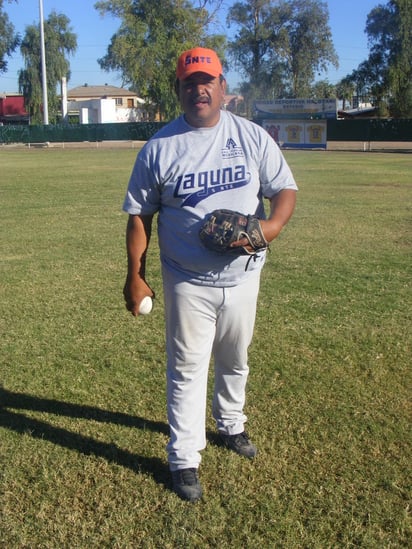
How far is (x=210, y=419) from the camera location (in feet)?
12.6

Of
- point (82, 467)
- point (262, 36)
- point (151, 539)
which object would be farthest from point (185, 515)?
point (262, 36)

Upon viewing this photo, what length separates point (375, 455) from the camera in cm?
343

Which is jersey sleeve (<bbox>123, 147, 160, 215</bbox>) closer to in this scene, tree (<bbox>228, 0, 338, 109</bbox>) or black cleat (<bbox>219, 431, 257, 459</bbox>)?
black cleat (<bbox>219, 431, 257, 459</bbox>)

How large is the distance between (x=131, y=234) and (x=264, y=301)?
337 centimetres

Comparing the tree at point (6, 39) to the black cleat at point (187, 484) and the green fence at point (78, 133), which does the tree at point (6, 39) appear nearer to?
the green fence at point (78, 133)

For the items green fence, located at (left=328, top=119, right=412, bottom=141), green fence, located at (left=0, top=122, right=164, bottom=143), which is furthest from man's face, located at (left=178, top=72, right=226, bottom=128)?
green fence, located at (left=0, top=122, right=164, bottom=143)

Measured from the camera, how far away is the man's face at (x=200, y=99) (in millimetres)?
2910

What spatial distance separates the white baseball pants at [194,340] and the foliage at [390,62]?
2327 inches

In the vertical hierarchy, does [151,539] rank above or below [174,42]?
below

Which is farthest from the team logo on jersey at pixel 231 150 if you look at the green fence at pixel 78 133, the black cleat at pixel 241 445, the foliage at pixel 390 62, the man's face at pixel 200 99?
the foliage at pixel 390 62

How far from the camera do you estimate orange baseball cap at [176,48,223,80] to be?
2889 millimetres

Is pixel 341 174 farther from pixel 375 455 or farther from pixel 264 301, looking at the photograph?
pixel 375 455

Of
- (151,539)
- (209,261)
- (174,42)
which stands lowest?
(151,539)

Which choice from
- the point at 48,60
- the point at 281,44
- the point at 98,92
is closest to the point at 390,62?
the point at 281,44
